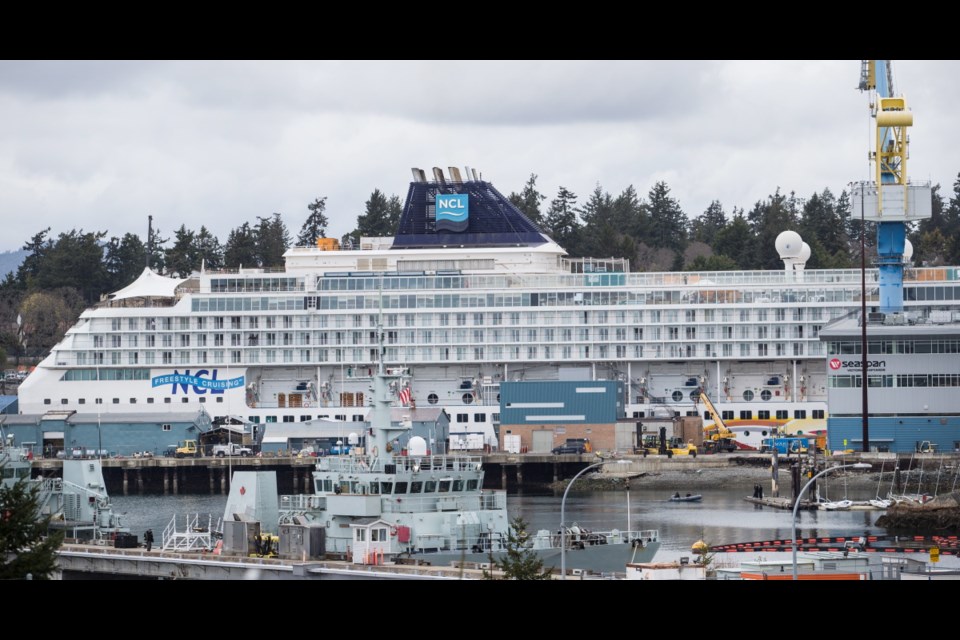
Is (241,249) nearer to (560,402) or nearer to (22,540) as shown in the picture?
(560,402)

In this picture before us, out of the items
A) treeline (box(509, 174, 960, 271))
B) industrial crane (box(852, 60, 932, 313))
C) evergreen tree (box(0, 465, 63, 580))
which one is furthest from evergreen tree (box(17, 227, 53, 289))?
evergreen tree (box(0, 465, 63, 580))

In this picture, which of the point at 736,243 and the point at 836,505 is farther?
the point at 736,243

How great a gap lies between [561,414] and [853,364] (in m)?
18.3

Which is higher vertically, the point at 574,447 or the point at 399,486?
the point at 399,486

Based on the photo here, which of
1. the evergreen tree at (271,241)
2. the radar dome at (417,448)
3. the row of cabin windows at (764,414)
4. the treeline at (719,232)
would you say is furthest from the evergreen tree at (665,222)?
the radar dome at (417,448)

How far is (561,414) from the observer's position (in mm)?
98312

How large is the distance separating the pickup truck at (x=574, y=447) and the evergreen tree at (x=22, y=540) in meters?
69.0

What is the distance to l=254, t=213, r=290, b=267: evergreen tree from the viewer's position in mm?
168250

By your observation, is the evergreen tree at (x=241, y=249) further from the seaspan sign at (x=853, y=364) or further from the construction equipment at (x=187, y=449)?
the seaspan sign at (x=853, y=364)

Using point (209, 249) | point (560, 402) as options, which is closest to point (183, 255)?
point (209, 249)

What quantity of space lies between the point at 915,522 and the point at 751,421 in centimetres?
3805

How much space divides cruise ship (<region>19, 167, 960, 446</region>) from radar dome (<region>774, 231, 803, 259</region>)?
0.51ft

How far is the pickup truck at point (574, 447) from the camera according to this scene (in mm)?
95750

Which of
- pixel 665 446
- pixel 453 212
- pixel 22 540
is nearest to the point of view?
pixel 22 540
